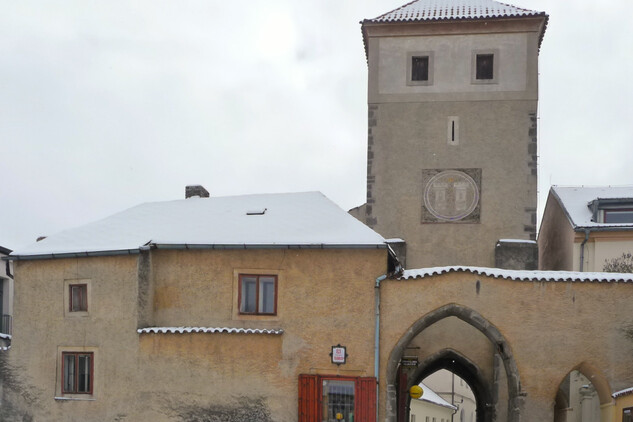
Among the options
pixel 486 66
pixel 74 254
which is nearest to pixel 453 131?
pixel 486 66

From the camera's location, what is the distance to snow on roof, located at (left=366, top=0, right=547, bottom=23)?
103 feet

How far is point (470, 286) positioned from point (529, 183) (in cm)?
955

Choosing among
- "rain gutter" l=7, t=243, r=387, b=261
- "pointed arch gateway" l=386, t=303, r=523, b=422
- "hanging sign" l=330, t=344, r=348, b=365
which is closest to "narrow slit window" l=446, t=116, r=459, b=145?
"rain gutter" l=7, t=243, r=387, b=261

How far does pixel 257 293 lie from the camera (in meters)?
23.1

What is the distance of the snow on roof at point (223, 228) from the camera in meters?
22.9

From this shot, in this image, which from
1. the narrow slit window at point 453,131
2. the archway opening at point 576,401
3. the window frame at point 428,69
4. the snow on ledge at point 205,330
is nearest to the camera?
the snow on ledge at point 205,330

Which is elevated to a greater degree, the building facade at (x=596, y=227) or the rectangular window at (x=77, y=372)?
the building facade at (x=596, y=227)

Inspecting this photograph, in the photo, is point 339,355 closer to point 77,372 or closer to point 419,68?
point 77,372

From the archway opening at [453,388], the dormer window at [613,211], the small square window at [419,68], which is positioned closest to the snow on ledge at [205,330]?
the archway opening at [453,388]

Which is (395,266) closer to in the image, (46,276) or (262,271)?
(262,271)

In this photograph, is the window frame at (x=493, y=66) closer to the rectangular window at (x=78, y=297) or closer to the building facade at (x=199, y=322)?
the building facade at (x=199, y=322)

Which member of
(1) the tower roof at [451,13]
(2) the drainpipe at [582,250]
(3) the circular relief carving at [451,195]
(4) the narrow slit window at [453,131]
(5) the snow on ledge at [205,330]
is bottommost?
(5) the snow on ledge at [205,330]

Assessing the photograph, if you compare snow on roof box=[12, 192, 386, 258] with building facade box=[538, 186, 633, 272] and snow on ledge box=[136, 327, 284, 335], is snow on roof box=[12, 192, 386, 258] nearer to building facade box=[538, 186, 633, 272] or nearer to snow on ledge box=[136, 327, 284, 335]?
snow on ledge box=[136, 327, 284, 335]

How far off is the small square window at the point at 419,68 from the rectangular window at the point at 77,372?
15126 millimetres
